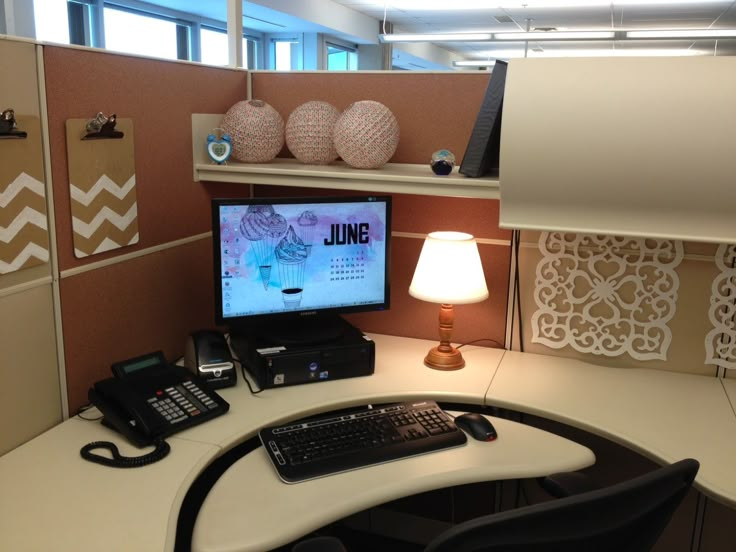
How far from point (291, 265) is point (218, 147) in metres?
0.40

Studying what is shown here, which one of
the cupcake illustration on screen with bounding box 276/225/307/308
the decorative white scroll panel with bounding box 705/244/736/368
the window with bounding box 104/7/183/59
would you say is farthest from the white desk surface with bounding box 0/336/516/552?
the window with bounding box 104/7/183/59

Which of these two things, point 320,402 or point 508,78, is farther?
point 320,402

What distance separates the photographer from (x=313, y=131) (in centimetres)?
193

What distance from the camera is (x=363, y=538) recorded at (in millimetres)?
2307

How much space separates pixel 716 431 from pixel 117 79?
159cm

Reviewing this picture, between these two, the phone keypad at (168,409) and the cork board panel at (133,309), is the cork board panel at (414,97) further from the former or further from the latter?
the phone keypad at (168,409)

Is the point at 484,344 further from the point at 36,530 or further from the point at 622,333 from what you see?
the point at 36,530

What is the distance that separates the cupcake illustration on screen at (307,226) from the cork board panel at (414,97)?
0.40 m

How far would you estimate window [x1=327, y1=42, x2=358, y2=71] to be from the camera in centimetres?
884

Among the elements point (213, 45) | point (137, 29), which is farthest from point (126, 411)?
point (213, 45)

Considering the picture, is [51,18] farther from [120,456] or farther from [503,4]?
[120,456]

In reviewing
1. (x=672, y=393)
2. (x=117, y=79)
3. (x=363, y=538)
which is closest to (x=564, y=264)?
(x=672, y=393)

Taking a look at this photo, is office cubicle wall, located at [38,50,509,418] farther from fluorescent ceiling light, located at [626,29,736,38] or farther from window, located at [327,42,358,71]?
window, located at [327,42,358,71]

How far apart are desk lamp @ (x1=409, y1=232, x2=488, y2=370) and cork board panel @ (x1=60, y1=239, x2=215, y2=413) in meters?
0.63
